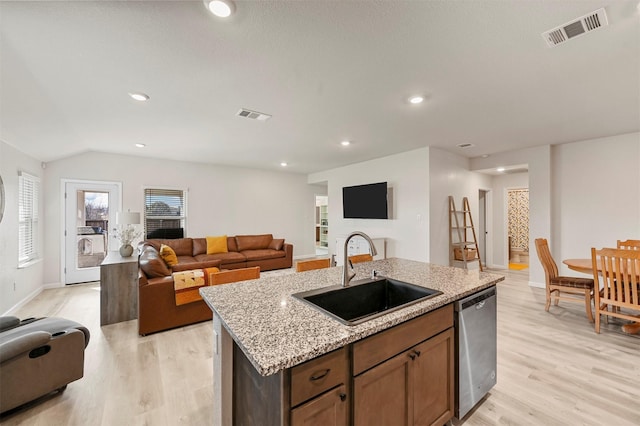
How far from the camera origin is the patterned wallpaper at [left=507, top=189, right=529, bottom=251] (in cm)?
818

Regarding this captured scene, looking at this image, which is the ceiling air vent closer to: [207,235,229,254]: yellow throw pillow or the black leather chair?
the black leather chair

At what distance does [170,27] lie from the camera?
5.70 ft

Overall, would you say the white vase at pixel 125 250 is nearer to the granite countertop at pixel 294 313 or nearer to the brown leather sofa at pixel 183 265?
the brown leather sofa at pixel 183 265

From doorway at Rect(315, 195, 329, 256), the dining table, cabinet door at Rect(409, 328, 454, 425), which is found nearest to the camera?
cabinet door at Rect(409, 328, 454, 425)

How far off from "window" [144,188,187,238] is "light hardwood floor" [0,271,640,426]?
9.10 ft

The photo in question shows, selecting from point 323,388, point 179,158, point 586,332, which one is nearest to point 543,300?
point 586,332

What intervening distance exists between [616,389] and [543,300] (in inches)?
91.3

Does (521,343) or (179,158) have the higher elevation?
(179,158)

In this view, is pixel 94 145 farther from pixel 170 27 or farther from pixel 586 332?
pixel 586 332

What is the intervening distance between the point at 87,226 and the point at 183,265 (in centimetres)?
235

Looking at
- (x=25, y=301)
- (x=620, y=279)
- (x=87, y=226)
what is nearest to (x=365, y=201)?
(x=620, y=279)

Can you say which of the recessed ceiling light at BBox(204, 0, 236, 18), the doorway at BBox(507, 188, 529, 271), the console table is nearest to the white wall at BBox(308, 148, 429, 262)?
the recessed ceiling light at BBox(204, 0, 236, 18)

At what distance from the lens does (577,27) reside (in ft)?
5.84

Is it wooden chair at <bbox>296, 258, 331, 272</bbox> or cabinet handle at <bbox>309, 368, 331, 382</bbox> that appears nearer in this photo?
cabinet handle at <bbox>309, 368, 331, 382</bbox>
